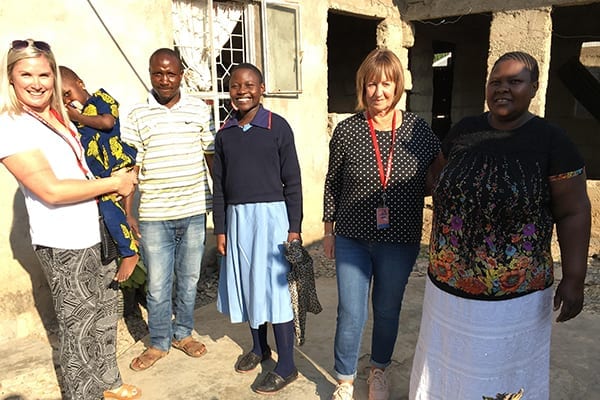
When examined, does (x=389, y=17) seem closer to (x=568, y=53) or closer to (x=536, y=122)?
(x=568, y=53)

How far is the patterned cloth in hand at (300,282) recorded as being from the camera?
2.50 meters

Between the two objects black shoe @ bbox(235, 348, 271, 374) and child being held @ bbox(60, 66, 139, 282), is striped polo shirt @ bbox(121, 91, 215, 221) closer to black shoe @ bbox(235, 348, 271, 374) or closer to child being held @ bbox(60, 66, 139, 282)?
child being held @ bbox(60, 66, 139, 282)

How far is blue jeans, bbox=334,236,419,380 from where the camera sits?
7.26 feet

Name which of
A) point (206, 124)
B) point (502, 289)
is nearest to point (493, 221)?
point (502, 289)

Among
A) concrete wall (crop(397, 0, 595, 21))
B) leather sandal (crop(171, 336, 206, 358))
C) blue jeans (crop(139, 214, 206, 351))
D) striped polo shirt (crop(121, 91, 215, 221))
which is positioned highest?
concrete wall (crop(397, 0, 595, 21))

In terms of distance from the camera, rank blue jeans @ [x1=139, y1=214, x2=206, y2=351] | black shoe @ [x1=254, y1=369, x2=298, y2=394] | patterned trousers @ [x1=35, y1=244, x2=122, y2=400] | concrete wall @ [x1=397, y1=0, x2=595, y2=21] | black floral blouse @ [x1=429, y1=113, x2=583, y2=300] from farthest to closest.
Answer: concrete wall @ [x1=397, y1=0, x2=595, y2=21] < blue jeans @ [x1=139, y1=214, x2=206, y2=351] < black shoe @ [x1=254, y1=369, x2=298, y2=394] < patterned trousers @ [x1=35, y1=244, x2=122, y2=400] < black floral blouse @ [x1=429, y1=113, x2=583, y2=300]

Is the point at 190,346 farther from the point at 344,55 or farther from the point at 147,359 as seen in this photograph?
the point at 344,55

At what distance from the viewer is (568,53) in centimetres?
876

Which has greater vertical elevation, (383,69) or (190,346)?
(383,69)

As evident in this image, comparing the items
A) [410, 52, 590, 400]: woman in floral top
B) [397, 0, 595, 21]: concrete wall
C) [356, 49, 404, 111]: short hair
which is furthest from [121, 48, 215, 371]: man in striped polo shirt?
[397, 0, 595, 21]: concrete wall

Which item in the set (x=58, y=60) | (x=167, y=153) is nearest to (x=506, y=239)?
(x=167, y=153)

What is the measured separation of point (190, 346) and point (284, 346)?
79 cm

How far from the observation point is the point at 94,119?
240 centimetres

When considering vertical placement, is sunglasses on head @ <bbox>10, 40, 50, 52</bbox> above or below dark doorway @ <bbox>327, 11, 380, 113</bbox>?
below
